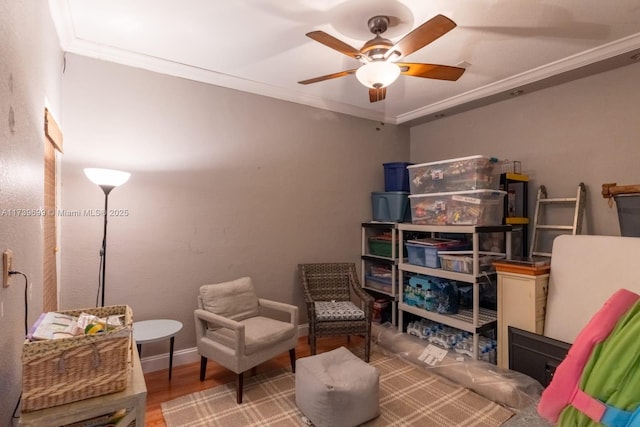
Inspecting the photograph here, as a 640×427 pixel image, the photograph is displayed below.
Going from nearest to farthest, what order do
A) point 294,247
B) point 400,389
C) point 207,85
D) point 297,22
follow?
point 297,22
point 400,389
point 207,85
point 294,247

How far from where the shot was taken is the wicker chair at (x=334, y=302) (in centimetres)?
296

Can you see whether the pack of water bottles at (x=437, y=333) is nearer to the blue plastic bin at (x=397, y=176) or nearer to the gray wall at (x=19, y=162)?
the blue plastic bin at (x=397, y=176)

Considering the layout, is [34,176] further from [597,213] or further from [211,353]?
[597,213]

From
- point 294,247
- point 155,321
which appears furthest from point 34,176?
point 294,247

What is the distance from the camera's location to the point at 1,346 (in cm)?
109

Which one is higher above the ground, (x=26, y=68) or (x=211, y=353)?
(x=26, y=68)

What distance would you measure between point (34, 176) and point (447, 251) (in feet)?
9.78

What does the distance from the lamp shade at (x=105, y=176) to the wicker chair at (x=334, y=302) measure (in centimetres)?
181

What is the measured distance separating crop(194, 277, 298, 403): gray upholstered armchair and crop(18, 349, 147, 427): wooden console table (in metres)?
1.03

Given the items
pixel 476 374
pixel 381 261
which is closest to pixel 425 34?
pixel 476 374

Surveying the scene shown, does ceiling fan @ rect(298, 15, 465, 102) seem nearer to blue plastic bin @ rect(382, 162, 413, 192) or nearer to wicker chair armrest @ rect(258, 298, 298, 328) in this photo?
blue plastic bin @ rect(382, 162, 413, 192)

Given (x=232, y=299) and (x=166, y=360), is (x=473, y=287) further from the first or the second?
(x=166, y=360)

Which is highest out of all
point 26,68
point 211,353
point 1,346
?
point 26,68

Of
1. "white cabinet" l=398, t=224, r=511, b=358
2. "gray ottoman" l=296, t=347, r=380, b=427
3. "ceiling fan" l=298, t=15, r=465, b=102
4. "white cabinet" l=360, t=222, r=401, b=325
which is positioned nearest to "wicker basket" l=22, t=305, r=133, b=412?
"gray ottoman" l=296, t=347, r=380, b=427
